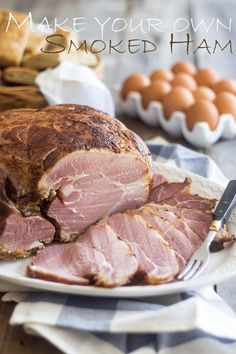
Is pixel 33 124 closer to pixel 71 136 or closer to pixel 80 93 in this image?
pixel 71 136

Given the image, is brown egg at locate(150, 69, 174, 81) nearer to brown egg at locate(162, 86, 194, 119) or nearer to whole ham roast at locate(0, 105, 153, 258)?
brown egg at locate(162, 86, 194, 119)

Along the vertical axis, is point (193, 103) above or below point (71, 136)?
below

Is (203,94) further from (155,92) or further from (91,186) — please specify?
(91,186)

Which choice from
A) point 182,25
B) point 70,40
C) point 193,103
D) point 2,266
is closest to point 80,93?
point 70,40

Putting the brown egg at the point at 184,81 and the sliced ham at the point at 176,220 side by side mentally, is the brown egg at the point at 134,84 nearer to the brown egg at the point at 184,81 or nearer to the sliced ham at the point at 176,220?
the brown egg at the point at 184,81

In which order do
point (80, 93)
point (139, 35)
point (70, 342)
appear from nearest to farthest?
1. point (70, 342)
2. point (80, 93)
3. point (139, 35)

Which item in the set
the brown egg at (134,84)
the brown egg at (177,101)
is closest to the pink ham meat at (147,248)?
the brown egg at (177,101)

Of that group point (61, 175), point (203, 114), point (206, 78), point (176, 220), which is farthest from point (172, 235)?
point (206, 78)
